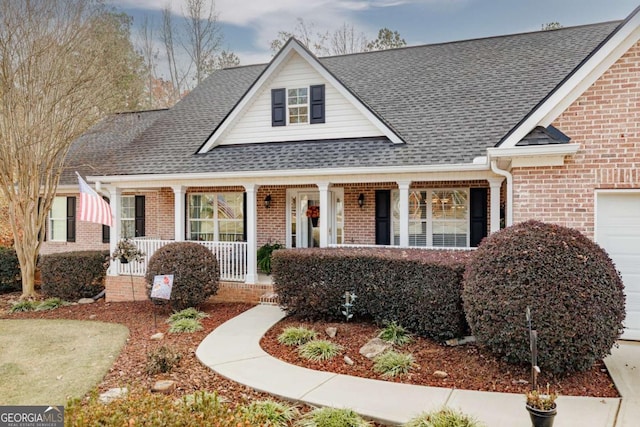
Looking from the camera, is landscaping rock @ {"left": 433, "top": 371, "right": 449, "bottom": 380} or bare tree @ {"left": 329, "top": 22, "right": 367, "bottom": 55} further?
bare tree @ {"left": 329, "top": 22, "right": 367, "bottom": 55}

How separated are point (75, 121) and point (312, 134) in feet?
22.3

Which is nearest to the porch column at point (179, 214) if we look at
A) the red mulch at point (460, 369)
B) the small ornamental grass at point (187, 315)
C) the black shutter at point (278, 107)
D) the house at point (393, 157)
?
the house at point (393, 157)

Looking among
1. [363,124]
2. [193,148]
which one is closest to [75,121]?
[193,148]

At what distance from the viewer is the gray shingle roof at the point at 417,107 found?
1038 centimetres

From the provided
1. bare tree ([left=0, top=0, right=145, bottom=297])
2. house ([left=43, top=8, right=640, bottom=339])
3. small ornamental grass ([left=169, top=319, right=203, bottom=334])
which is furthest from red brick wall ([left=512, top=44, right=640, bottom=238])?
bare tree ([left=0, top=0, right=145, bottom=297])

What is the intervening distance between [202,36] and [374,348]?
22413 mm

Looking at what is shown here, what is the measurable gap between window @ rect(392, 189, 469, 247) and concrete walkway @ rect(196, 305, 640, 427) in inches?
183

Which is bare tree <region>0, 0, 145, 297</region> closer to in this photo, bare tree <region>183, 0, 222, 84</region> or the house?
the house

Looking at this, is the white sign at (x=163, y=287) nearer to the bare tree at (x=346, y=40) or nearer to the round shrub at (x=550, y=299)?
the round shrub at (x=550, y=299)

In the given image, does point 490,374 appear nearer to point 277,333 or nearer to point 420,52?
point 277,333

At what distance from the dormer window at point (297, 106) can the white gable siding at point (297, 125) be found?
0.11 meters

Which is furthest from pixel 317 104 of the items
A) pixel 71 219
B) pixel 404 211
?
pixel 71 219

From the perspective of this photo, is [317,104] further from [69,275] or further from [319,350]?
[69,275]

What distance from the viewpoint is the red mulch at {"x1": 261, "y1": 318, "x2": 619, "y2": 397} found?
17.4 feet
